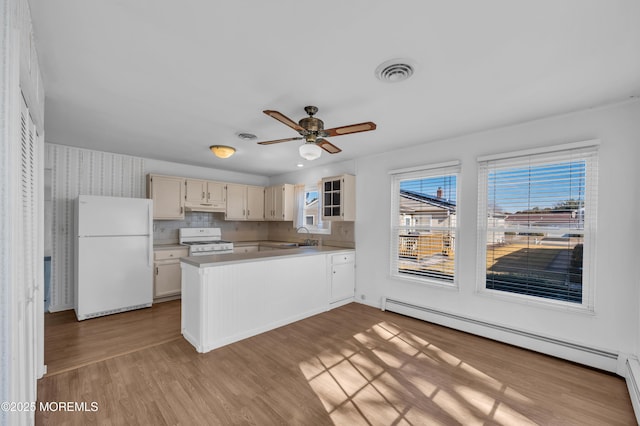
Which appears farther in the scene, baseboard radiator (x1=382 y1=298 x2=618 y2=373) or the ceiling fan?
baseboard radiator (x1=382 y1=298 x2=618 y2=373)

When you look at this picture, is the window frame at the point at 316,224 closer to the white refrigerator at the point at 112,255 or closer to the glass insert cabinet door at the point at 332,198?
the glass insert cabinet door at the point at 332,198

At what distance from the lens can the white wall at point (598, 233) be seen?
7.88 feet

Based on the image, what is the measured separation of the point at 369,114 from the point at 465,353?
255cm

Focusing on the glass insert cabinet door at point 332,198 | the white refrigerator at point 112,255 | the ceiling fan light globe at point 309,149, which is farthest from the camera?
the glass insert cabinet door at point 332,198

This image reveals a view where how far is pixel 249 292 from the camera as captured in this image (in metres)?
3.15

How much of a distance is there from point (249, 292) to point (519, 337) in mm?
2915

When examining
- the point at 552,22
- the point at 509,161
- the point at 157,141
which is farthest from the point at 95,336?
the point at 509,161

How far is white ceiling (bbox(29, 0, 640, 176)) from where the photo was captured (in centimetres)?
141

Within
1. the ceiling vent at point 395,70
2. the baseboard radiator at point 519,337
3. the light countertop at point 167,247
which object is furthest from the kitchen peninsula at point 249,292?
the ceiling vent at point 395,70

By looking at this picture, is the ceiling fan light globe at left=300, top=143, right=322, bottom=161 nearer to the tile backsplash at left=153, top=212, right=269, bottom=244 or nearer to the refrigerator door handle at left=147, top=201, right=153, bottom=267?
the refrigerator door handle at left=147, top=201, right=153, bottom=267

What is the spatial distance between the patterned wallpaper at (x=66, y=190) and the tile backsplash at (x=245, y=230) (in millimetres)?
1051

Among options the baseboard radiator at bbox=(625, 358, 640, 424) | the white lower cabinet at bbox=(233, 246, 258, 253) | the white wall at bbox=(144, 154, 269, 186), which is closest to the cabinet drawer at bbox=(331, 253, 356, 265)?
the white lower cabinet at bbox=(233, 246, 258, 253)

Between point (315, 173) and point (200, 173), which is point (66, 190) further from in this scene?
point (315, 173)

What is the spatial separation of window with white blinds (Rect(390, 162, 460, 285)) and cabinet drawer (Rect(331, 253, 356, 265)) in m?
0.67
